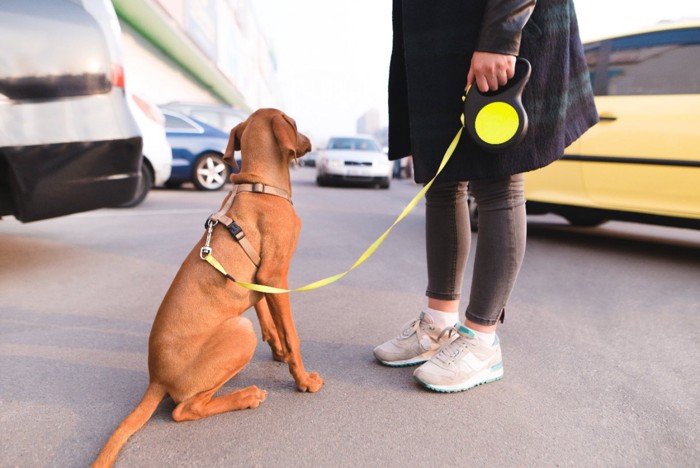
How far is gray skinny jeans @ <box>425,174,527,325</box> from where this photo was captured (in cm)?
181

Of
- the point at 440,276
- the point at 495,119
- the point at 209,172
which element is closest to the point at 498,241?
the point at 440,276

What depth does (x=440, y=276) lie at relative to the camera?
2.05 metres

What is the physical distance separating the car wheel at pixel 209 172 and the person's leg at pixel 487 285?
7970mm

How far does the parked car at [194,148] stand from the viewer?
8.85m

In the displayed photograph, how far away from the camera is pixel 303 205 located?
25.1 feet

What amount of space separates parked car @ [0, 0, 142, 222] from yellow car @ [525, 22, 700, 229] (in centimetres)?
378

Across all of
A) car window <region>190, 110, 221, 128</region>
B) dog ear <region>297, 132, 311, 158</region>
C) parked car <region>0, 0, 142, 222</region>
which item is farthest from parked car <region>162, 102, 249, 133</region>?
dog ear <region>297, 132, 311, 158</region>

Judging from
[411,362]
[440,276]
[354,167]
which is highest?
[440,276]

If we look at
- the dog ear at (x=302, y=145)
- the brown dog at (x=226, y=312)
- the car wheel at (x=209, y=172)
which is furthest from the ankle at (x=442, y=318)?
the car wheel at (x=209, y=172)

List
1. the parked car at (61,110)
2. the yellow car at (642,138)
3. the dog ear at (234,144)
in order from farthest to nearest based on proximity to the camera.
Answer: the yellow car at (642,138), the parked car at (61,110), the dog ear at (234,144)

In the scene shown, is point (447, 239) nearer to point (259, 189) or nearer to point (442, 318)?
point (442, 318)

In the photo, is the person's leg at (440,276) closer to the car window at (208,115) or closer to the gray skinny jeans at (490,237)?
the gray skinny jeans at (490,237)

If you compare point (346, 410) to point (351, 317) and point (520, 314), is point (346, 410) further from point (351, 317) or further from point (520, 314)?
point (520, 314)

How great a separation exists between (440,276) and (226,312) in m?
0.93
